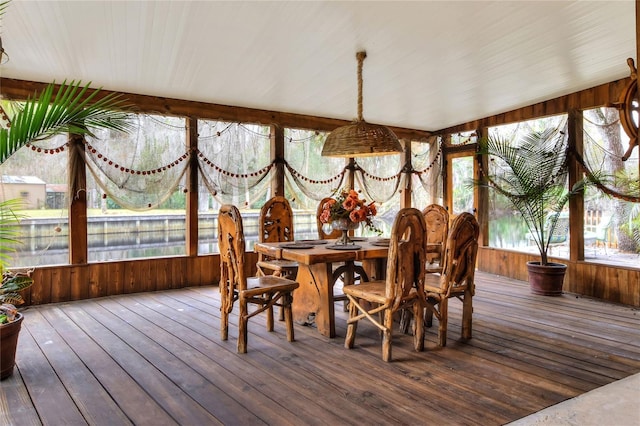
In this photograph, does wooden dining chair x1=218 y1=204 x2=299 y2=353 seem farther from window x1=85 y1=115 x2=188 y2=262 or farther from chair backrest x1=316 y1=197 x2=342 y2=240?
window x1=85 y1=115 x2=188 y2=262

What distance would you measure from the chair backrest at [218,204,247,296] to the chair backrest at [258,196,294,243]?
119 centimetres

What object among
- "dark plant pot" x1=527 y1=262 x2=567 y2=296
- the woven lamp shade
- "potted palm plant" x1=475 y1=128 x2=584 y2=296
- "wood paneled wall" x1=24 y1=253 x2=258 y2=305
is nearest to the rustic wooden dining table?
the woven lamp shade

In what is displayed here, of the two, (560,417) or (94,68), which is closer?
(560,417)

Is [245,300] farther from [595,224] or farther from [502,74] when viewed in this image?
[595,224]

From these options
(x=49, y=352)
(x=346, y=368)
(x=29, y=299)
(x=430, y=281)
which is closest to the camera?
(x=346, y=368)

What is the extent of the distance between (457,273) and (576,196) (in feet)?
9.72

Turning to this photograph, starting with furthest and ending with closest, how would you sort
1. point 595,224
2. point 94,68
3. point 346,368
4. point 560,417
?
point 595,224 → point 94,68 → point 346,368 → point 560,417

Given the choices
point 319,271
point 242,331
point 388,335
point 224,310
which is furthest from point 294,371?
point 319,271

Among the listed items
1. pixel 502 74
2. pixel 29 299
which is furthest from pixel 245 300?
pixel 502 74

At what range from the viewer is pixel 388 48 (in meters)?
3.92

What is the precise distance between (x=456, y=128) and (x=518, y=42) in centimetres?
313

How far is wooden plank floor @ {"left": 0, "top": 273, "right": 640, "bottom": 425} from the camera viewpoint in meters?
2.23

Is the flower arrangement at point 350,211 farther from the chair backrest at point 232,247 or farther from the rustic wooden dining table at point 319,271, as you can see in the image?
the chair backrest at point 232,247

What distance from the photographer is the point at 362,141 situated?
144 inches
